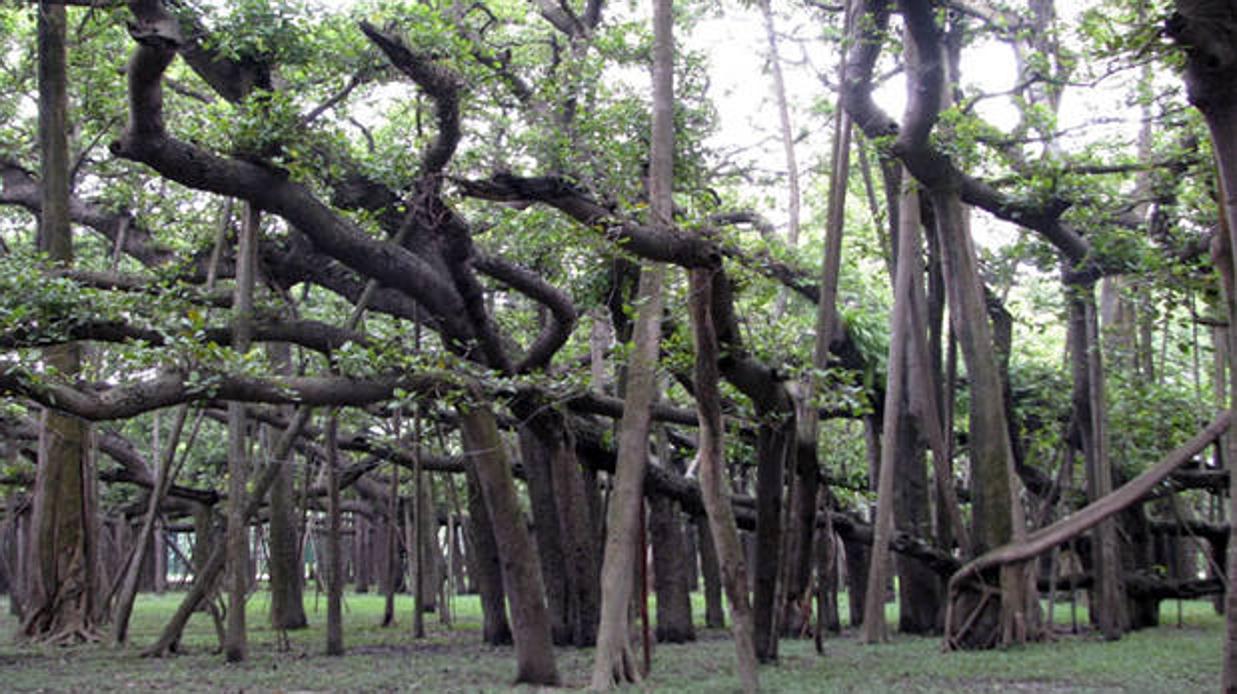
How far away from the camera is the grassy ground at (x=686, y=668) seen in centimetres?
821

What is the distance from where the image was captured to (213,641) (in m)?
13.7

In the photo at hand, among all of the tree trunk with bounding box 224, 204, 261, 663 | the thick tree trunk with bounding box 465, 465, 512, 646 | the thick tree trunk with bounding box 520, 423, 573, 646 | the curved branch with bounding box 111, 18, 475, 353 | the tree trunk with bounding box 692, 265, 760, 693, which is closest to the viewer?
the tree trunk with bounding box 692, 265, 760, 693

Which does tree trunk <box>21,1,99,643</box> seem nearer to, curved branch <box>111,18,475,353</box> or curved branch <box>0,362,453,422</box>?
curved branch <box>111,18,475,353</box>

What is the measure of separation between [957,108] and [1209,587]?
7531mm

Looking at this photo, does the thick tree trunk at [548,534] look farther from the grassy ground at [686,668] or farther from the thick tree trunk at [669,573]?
the thick tree trunk at [669,573]

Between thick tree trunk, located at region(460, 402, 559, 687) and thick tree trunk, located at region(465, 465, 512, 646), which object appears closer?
thick tree trunk, located at region(460, 402, 559, 687)

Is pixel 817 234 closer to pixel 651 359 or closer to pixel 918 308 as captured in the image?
pixel 918 308

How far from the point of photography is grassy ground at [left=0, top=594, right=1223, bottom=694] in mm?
8211

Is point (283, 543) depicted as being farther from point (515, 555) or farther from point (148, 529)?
point (515, 555)

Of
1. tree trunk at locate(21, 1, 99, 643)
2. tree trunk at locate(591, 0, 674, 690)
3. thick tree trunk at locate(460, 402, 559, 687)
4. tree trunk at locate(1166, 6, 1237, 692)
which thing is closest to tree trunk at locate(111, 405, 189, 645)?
tree trunk at locate(21, 1, 99, 643)

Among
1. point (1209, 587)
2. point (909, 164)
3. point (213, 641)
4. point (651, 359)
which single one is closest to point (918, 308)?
point (909, 164)

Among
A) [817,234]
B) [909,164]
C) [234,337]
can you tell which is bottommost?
[234,337]

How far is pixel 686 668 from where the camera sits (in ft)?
31.5

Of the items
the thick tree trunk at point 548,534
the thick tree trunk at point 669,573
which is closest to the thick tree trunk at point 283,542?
the thick tree trunk at point 548,534
